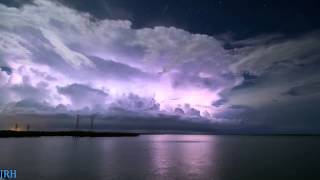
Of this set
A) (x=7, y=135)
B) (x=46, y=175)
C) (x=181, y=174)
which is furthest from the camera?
(x=7, y=135)

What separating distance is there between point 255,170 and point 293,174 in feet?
16.9

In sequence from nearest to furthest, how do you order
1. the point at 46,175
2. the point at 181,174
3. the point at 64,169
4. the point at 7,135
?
the point at 46,175 → the point at 181,174 → the point at 64,169 → the point at 7,135

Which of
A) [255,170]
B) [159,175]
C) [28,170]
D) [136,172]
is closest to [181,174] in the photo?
[159,175]

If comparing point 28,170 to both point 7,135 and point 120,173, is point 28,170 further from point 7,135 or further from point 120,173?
point 7,135

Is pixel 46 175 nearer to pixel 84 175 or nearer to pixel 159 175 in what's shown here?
pixel 84 175

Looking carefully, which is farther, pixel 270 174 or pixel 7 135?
pixel 7 135

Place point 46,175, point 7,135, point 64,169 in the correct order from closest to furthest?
point 46,175 < point 64,169 < point 7,135

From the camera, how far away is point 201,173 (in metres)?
39.6

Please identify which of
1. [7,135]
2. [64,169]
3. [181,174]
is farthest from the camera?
[7,135]

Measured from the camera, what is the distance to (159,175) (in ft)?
124

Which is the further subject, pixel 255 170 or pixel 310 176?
pixel 255 170

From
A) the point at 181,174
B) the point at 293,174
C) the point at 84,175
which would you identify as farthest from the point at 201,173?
the point at 84,175

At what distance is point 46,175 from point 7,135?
138517 mm

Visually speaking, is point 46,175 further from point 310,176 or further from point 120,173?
point 310,176
